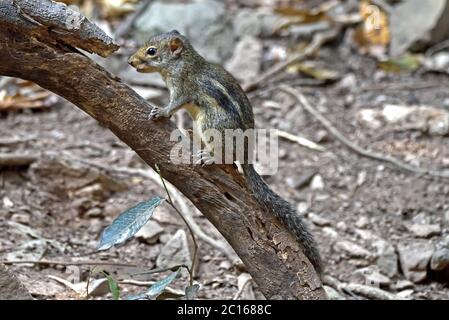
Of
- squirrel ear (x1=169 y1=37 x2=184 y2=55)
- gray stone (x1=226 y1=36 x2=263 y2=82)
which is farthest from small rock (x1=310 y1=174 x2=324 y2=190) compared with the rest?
squirrel ear (x1=169 y1=37 x2=184 y2=55)

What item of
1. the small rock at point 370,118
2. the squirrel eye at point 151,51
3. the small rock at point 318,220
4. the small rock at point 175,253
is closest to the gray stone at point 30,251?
the small rock at point 175,253

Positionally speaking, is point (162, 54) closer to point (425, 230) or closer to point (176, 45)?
point (176, 45)

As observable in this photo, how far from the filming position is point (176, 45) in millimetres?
4000

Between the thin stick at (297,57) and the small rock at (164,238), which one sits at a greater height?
the thin stick at (297,57)

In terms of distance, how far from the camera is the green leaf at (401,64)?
23.1ft

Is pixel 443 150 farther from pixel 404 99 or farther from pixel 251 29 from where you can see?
pixel 251 29

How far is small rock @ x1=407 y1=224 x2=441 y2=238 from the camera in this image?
4828 mm

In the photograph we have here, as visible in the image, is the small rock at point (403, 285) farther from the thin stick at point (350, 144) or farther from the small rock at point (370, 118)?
the small rock at point (370, 118)

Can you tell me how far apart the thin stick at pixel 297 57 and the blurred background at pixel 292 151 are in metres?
0.02

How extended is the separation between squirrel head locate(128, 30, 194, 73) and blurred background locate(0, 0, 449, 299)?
21cm

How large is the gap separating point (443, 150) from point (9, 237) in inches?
130

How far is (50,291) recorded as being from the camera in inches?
151
